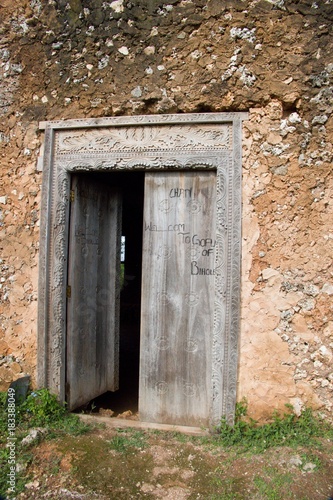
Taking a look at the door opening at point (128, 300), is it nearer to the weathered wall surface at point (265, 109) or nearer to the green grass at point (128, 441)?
the green grass at point (128, 441)

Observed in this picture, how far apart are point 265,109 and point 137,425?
2.62 m

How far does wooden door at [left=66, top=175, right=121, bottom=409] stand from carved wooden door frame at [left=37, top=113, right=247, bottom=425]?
0.09 m

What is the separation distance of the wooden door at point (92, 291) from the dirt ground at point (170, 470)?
0.68m

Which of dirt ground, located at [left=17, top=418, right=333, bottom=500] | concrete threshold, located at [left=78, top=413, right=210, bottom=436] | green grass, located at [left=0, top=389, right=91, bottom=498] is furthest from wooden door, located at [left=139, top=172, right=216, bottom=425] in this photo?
green grass, located at [left=0, top=389, right=91, bottom=498]

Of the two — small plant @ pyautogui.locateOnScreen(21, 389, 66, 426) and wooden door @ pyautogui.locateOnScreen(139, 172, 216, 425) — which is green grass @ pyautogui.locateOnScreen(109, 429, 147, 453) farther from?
small plant @ pyautogui.locateOnScreen(21, 389, 66, 426)

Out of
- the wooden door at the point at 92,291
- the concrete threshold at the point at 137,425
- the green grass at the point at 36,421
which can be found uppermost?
the wooden door at the point at 92,291

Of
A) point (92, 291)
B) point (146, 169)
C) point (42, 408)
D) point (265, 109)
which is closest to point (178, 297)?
point (92, 291)

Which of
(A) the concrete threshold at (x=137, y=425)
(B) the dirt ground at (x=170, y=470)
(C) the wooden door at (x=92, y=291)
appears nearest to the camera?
(B) the dirt ground at (x=170, y=470)

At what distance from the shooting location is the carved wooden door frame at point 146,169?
9.21 ft

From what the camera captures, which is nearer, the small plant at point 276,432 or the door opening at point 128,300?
Result: the small plant at point 276,432

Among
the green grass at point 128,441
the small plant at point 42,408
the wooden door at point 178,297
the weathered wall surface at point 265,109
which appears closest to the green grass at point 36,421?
the small plant at point 42,408

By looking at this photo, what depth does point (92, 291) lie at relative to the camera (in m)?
3.48

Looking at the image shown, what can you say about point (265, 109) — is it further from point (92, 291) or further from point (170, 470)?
point (170, 470)

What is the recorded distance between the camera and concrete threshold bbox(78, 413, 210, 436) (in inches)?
114
